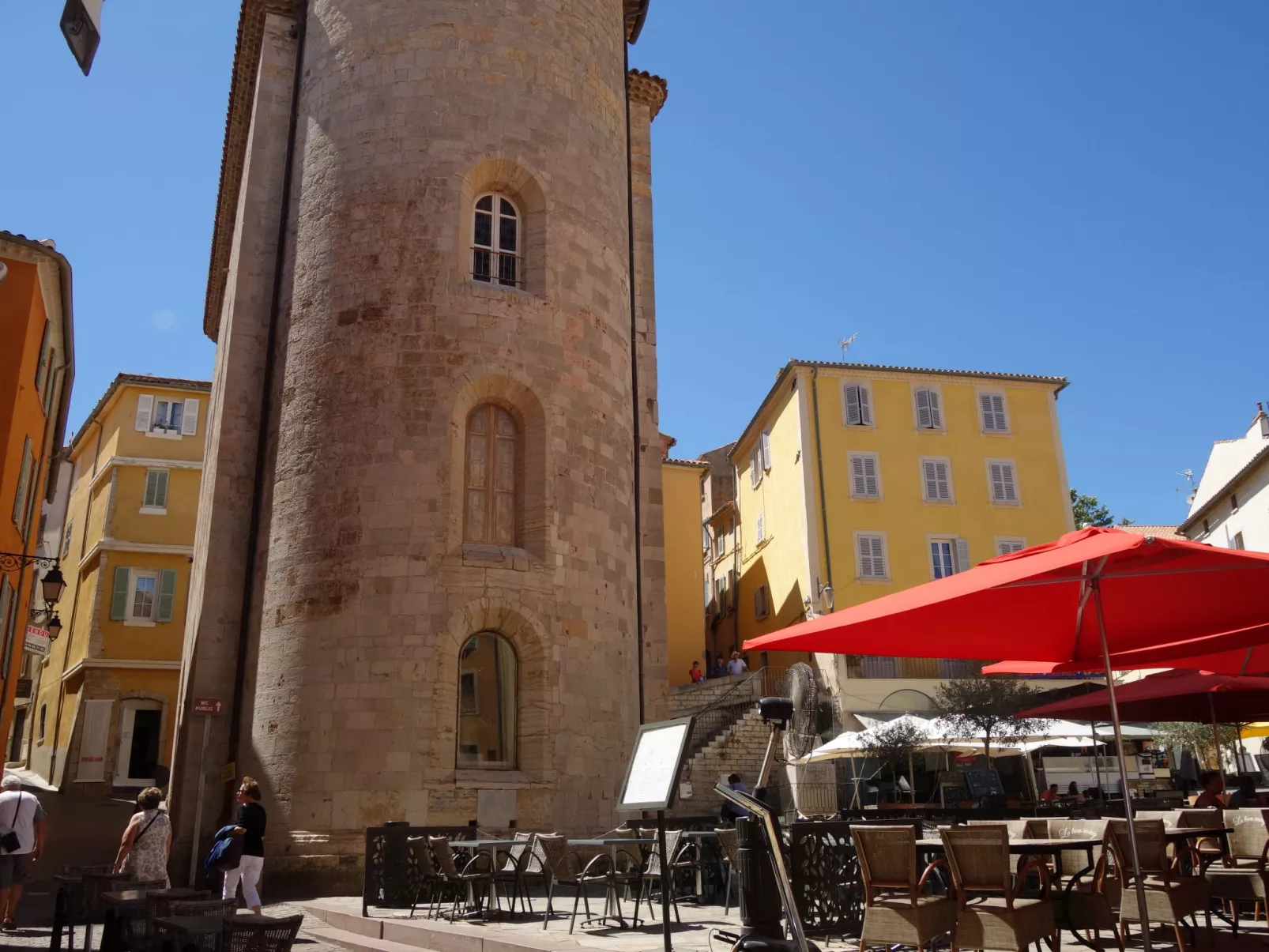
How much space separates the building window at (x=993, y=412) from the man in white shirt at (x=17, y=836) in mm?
24564

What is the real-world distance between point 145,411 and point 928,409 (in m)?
21.4

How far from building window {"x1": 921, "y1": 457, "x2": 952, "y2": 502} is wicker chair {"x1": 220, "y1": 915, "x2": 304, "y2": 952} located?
2519cm

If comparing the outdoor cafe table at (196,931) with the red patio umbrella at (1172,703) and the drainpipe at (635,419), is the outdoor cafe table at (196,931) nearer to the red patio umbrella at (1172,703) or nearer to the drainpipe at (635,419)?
the red patio umbrella at (1172,703)

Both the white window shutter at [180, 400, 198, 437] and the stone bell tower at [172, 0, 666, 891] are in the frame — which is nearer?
the stone bell tower at [172, 0, 666, 891]

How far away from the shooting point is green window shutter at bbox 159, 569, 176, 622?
29734 millimetres

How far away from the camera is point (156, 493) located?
102 feet

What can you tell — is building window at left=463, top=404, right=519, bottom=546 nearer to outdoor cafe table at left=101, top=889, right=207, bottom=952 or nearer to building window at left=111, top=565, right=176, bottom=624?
outdoor cafe table at left=101, top=889, right=207, bottom=952

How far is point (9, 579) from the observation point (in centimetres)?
1780

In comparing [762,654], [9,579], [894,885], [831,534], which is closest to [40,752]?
[9,579]

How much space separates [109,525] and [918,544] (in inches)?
830

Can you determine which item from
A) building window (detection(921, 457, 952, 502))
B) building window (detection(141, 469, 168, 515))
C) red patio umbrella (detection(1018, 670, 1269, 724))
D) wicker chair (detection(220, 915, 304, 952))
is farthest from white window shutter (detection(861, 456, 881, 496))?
wicker chair (detection(220, 915, 304, 952))

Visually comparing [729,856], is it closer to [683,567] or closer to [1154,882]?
[1154,882]

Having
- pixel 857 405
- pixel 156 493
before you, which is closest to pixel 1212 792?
pixel 857 405

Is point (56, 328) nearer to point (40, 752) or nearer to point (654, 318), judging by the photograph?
point (654, 318)
